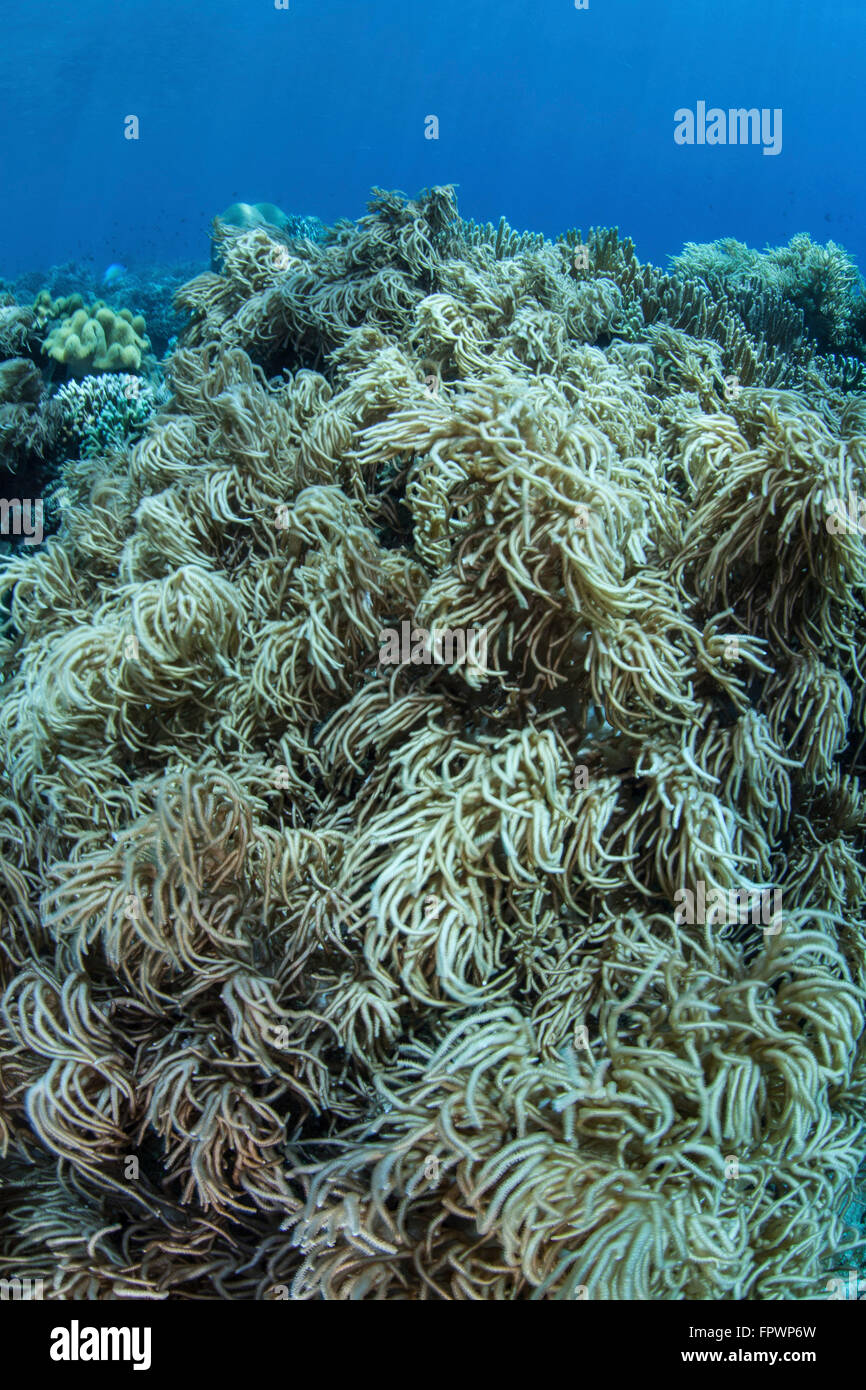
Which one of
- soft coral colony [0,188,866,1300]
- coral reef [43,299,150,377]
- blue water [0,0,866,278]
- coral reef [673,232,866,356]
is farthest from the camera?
blue water [0,0,866,278]

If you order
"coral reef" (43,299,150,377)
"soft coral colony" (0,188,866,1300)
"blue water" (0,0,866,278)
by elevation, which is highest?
"blue water" (0,0,866,278)

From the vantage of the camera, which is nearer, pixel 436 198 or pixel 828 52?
pixel 436 198

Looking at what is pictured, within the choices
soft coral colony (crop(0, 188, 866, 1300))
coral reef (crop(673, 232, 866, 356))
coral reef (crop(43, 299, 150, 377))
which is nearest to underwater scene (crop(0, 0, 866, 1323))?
soft coral colony (crop(0, 188, 866, 1300))

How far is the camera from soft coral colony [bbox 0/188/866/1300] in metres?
2.15

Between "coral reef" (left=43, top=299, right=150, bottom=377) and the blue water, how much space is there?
11498cm

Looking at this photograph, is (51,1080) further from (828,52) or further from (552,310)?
(828,52)

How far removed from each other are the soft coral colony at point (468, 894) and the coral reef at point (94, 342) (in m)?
6.88

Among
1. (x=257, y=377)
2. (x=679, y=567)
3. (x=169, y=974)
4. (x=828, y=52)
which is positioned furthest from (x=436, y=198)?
(x=828, y=52)

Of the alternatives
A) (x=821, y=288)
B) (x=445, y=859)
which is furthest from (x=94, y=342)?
(x=821, y=288)

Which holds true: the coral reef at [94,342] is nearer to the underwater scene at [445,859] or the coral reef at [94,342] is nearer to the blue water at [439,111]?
the underwater scene at [445,859]

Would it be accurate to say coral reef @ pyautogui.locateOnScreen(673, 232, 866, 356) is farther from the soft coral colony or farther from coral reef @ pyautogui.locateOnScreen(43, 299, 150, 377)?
coral reef @ pyautogui.locateOnScreen(43, 299, 150, 377)

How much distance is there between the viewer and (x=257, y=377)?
591cm

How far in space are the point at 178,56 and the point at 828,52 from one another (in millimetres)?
123000

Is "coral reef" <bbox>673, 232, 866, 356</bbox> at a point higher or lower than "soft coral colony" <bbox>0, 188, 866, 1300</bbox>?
higher
